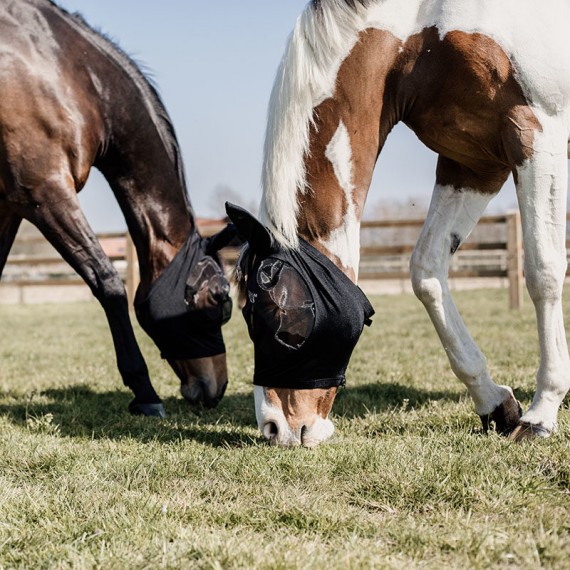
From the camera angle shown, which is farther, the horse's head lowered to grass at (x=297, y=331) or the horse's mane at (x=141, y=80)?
the horse's mane at (x=141, y=80)

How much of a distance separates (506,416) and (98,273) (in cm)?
226

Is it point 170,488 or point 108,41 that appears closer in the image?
point 170,488

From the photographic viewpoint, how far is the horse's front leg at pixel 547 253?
262cm

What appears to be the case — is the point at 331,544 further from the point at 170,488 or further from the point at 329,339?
the point at 329,339

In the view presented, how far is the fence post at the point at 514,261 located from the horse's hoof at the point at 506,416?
790 centimetres

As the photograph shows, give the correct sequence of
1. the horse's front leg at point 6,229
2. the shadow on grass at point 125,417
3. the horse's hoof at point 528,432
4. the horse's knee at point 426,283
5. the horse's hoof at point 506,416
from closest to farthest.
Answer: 1. the horse's hoof at point 528,432
2. the horse's hoof at point 506,416
3. the horse's knee at point 426,283
4. the shadow on grass at point 125,417
5. the horse's front leg at point 6,229

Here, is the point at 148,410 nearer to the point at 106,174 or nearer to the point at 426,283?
the point at 106,174

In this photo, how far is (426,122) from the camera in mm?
2846

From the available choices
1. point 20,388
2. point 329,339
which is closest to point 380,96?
point 329,339

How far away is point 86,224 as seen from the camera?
12.0 feet

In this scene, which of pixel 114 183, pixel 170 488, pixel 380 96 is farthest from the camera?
pixel 114 183

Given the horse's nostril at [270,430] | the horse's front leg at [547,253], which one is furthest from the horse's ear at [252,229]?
the horse's front leg at [547,253]

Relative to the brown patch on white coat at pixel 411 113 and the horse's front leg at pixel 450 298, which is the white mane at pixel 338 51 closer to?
the brown patch on white coat at pixel 411 113

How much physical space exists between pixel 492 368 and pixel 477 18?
9.19 feet
